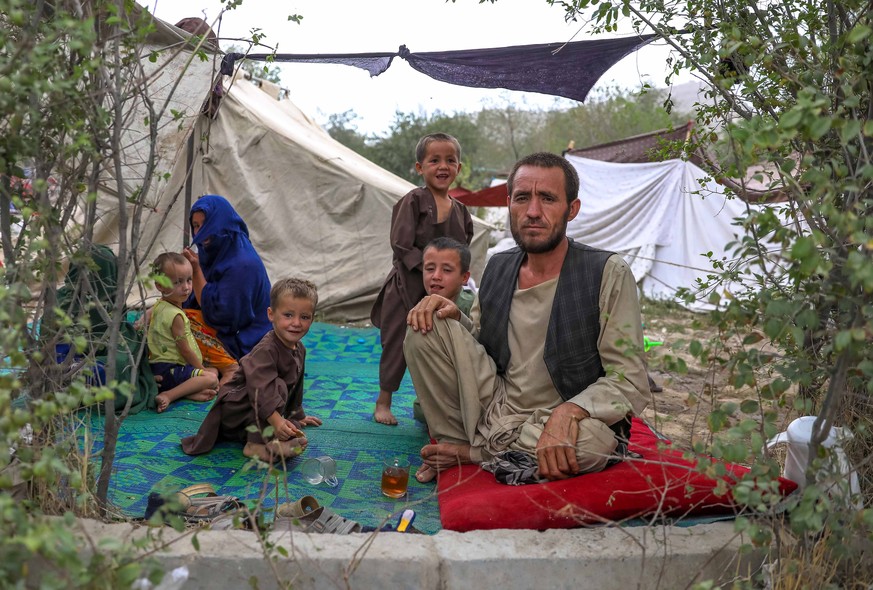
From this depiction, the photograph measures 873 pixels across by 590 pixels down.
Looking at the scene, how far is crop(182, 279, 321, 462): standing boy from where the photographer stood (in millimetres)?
3283

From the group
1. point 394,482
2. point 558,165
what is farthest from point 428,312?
point 558,165

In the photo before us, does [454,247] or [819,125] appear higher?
[819,125]

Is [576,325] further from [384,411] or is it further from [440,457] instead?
[384,411]

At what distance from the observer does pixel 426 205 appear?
14.1 ft

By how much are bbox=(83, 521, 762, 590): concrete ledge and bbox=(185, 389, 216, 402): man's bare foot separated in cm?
220

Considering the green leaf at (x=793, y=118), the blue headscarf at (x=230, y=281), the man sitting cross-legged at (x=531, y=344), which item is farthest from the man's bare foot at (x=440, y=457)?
the blue headscarf at (x=230, y=281)

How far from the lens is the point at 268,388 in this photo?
10.9 feet

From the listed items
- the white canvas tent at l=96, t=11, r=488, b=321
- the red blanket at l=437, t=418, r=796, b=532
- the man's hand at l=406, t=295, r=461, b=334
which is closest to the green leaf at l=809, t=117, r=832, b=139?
the red blanket at l=437, t=418, r=796, b=532

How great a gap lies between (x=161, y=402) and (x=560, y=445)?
7.83ft

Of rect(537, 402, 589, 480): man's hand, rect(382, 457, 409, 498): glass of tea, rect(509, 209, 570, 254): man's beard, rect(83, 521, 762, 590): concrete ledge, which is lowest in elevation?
rect(382, 457, 409, 498): glass of tea

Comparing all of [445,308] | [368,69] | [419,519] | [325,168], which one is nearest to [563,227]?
[445,308]

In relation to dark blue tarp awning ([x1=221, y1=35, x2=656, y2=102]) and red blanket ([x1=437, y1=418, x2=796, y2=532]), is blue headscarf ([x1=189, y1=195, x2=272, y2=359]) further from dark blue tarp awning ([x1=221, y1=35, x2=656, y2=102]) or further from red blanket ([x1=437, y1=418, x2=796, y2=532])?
red blanket ([x1=437, y1=418, x2=796, y2=532])

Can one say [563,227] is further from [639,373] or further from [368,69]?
[368,69]

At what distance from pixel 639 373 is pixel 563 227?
0.68 metres
